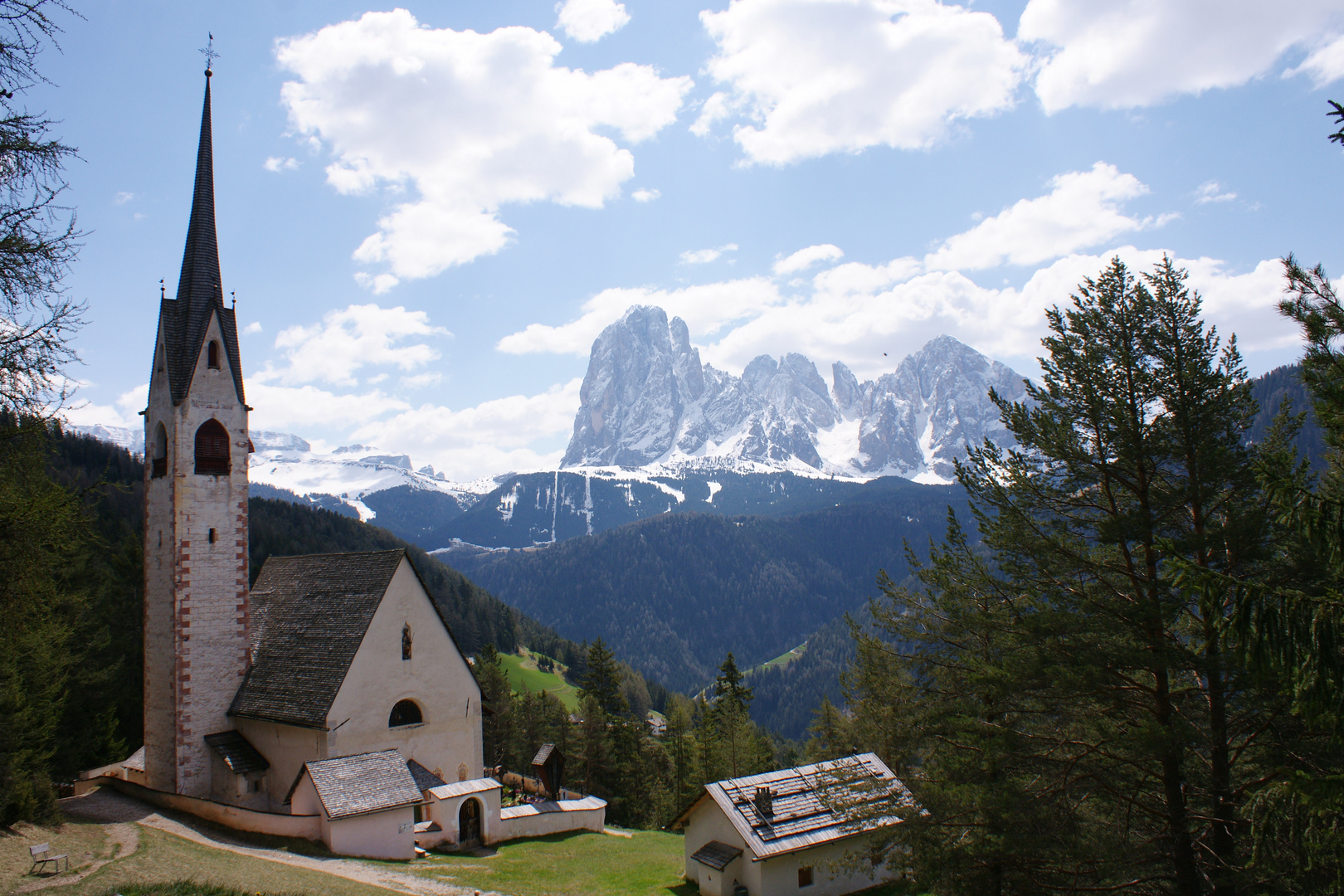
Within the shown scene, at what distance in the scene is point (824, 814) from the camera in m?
24.3

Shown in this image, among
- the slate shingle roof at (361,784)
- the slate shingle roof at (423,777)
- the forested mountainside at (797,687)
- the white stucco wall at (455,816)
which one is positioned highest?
the slate shingle roof at (361,784)

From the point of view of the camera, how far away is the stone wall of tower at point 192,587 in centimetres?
2653

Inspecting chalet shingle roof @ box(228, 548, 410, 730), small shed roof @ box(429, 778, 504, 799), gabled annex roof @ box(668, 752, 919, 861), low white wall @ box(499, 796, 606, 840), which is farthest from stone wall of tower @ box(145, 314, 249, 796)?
gabled annex roof @ box(668, 752, 919, 861)

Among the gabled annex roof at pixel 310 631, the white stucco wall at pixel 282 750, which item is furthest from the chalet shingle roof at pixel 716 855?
the white stucco wall at pixel 282 750

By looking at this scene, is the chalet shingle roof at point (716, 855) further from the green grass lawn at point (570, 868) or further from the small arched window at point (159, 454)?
→ the small arched window at point (159, 454)

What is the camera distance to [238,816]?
2333 cm

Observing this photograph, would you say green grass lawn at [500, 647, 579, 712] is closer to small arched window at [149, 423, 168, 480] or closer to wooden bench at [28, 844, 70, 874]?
small arched window at [149, 423, 168, 480]

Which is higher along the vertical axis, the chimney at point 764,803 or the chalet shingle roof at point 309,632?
the chalet shingle roof at point 309,632

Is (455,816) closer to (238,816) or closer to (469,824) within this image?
(469,824)

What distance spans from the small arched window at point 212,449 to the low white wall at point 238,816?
36.1 feet

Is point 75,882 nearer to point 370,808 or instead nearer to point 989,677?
point 370,808

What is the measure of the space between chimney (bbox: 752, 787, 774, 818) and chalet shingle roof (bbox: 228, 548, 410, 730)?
14.0 meters

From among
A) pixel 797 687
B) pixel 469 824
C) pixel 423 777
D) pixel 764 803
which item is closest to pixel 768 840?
pixel 764 803

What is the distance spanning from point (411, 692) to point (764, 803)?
12845 mm
